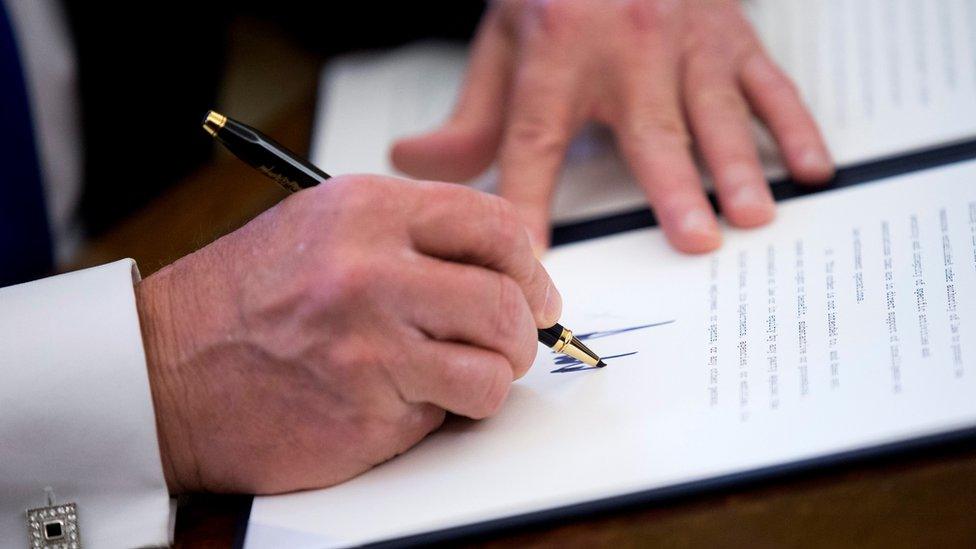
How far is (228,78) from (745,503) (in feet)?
3.94

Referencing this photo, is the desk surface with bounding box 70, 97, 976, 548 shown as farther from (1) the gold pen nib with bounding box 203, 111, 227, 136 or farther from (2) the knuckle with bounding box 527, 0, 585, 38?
(2) the knuckle with bounding box 527, 0, 585, 38

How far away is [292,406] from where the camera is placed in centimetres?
56

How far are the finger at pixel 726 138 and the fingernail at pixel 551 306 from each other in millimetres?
223

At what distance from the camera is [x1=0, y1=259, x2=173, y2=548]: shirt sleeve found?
564mm

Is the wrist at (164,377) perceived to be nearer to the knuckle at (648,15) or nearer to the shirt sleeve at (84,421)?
the shirt sleeve at (84,421)

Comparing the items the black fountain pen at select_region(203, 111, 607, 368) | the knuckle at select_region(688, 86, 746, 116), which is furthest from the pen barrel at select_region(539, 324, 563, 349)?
the knuckle at select_region(688, 86, 746, 116)

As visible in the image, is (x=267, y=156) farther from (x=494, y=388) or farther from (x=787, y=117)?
(x=787, y=117)

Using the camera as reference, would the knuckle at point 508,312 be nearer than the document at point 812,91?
Yes

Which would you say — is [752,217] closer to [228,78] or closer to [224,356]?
[224,356]

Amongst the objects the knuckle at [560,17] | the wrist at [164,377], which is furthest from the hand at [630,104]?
the wrist at [164,377]

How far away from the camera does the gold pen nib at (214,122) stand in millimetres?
603

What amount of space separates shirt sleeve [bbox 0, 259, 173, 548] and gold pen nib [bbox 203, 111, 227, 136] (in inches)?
4.6

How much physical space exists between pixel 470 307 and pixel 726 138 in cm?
38
